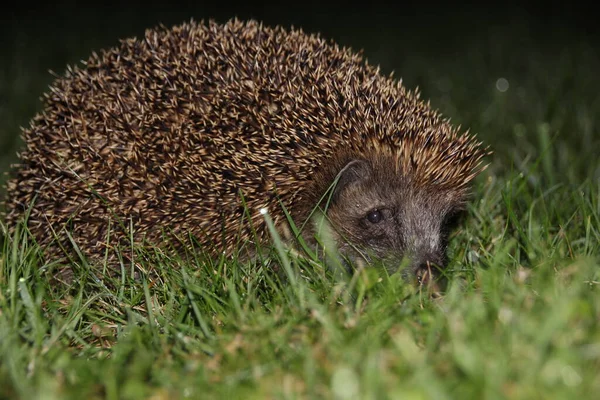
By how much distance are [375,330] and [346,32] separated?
10655 millimetres

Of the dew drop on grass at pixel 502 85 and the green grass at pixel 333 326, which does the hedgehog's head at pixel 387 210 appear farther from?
the dew drop on grass at pixel 502 85

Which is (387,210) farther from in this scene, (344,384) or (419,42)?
(419,42)

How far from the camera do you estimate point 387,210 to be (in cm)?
386

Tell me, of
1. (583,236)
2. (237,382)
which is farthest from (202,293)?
(583,236)

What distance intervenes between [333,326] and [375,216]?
50.9 inches

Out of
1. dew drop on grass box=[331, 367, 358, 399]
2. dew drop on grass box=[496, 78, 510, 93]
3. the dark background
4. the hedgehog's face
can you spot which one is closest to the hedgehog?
the hedgehog's face

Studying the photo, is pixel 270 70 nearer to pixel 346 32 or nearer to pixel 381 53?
pixel 381 53

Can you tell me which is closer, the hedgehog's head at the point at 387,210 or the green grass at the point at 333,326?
the green grass at the point at 333,326

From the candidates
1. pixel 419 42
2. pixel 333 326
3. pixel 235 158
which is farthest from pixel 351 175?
pixel 419 42

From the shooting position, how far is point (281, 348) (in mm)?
2654

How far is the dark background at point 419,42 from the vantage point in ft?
23.0

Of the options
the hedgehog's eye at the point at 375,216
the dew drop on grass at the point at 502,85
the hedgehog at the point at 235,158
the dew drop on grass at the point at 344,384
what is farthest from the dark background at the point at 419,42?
the dew drop on grass at the point at 344,384

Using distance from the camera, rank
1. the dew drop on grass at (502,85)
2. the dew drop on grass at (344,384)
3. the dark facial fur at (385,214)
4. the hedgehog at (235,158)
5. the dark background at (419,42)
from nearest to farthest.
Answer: the dew drop on grass at (344,384)
the hedgehog at (235,158)
the dark facial fur at (385,214)
the dark background at (419,42)
the dew drop on grass at (502,85)

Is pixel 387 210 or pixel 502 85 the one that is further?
pixel 502 85
